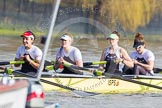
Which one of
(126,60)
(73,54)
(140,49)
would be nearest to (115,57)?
(126,60)

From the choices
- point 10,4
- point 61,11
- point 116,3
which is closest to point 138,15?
point 116,3

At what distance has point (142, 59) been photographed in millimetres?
13844

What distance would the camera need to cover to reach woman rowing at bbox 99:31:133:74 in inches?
531

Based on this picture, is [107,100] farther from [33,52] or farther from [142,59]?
[142,59]

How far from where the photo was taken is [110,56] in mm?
13641

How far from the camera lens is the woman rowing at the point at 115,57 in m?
13.5

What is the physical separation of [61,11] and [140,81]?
27.5 metres

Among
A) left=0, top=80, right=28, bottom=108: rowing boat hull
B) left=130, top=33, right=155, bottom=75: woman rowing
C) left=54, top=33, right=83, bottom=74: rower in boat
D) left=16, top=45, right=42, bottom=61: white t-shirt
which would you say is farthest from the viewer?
left=130, top=33, right=155, bottom=75: woman rowing

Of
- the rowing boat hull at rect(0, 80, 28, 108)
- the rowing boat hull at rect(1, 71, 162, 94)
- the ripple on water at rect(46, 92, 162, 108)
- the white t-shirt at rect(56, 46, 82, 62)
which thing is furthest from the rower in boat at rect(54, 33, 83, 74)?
the rowing boat hull at rect(0, 80, 28, 108)

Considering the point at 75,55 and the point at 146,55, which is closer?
the point at 75,55

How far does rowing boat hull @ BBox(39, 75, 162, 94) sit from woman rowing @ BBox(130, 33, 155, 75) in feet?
1.49

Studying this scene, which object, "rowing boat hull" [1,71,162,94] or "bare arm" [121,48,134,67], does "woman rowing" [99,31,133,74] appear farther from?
"rowing boat hull" [1,71,162,94]

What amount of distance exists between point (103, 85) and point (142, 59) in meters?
1.30

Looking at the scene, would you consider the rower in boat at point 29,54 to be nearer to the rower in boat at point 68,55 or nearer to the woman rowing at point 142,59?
the rower in boat at point 68,55
